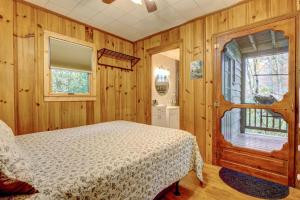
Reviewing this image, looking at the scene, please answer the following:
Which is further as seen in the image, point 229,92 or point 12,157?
point 229,92

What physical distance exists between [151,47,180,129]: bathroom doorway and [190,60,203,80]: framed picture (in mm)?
1360

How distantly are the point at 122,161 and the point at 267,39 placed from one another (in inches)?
101

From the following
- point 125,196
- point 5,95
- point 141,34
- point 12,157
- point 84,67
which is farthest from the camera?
point 141,34

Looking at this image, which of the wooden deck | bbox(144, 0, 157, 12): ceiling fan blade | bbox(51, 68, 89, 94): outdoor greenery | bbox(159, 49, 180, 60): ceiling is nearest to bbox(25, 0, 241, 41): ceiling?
bbox(144, 0, 157, 12): ceiling fan blade

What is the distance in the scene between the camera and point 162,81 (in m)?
5.00

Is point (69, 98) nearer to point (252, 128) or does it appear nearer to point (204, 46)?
point (204, 46)

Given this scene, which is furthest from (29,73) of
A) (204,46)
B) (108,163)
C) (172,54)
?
(172,54)

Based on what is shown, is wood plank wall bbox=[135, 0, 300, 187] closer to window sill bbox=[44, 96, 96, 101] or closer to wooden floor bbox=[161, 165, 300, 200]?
wooden floor bbox=[161, 165, 300, 200]

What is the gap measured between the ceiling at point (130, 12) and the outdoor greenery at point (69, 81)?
962 millimetres

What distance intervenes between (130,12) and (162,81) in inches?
104

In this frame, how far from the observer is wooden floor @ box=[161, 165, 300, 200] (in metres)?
1.80

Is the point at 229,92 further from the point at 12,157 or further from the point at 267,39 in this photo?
the point at 12,157

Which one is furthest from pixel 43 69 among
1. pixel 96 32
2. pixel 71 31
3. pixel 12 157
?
pixel 12 157

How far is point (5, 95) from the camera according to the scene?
84.0 inches
